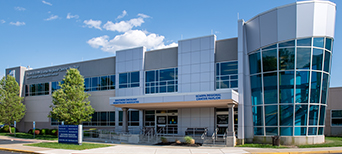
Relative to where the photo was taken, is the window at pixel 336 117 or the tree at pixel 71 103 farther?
the tree at pixel 71 103

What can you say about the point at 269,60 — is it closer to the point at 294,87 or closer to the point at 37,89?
the point at 294,87

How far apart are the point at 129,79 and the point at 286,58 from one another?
15.9 metres

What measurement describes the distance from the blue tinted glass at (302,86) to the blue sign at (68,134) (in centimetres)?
1707

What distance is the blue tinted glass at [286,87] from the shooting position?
22.0 metres

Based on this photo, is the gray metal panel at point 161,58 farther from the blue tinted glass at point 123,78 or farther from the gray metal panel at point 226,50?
the gray metal panel at point 226,50

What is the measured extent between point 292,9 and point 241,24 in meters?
4.10

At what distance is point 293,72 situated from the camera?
22.0 metres

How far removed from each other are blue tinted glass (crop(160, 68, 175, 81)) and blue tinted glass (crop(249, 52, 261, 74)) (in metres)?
7.63

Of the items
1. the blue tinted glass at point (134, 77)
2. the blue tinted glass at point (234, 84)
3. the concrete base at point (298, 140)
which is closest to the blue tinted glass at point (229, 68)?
the blue tinted glass at point (234, 84)

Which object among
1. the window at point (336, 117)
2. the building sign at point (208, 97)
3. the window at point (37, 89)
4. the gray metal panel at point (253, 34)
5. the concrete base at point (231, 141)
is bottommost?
the concrete base at point (231, 141)

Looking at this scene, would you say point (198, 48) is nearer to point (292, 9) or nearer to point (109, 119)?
point (292, 9)

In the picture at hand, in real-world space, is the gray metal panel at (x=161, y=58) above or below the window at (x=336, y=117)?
above

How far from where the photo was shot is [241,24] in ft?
79.3

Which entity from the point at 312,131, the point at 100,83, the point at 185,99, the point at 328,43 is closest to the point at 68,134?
the point at 185,99
